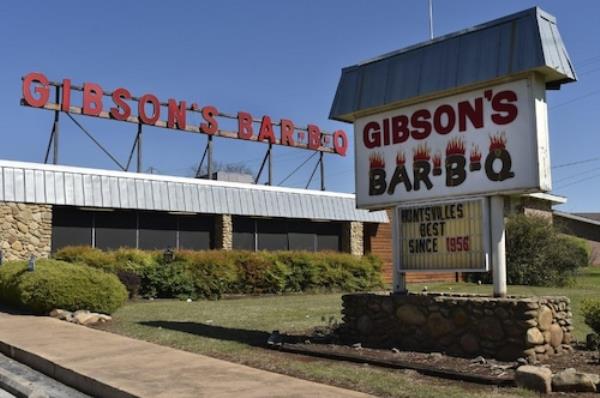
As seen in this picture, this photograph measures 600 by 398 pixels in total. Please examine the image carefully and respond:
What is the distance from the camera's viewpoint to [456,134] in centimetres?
1017

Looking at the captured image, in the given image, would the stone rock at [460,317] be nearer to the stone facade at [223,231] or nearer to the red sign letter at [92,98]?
the stone facade at [223,231]

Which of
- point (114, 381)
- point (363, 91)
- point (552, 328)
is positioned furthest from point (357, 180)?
point (114, 381)

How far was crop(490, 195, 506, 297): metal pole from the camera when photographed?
30.9 ft

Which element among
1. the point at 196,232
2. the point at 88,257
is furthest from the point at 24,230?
the point at 196,232

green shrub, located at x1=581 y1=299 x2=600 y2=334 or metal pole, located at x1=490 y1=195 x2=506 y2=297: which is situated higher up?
metal pole, located at x1=490 y1=195 x2=506 y2=297

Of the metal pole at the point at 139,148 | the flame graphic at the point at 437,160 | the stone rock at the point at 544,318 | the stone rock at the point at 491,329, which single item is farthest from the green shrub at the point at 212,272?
the stone rock at the point at 544,318

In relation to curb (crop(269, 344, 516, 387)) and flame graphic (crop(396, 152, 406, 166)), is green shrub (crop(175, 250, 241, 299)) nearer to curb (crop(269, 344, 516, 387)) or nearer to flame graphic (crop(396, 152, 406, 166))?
curb (crop(269, 344, 516, 387))

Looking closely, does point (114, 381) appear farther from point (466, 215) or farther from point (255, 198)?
point (255, 198)

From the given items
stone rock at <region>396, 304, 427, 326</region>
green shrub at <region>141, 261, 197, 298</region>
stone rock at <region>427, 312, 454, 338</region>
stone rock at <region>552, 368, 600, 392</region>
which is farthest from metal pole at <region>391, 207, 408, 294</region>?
green shrub at <region>141, 261, 197, 298</region>

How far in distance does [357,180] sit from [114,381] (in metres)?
5.84

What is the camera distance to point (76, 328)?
506 inches

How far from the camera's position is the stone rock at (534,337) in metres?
8.53

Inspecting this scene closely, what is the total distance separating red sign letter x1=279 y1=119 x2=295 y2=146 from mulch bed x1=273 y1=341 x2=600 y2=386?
28.4 m

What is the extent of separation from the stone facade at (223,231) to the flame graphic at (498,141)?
65.8ft
